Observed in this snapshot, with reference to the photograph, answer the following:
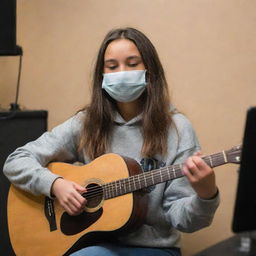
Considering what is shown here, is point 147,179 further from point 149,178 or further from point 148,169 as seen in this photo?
point 148,169

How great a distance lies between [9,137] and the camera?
1.79 metres

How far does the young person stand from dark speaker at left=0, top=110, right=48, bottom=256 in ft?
0.81

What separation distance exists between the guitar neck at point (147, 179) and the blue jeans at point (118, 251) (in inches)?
6.1

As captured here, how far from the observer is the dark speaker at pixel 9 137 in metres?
1.77

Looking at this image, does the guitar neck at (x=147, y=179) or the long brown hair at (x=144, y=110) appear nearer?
the guitar neck at (x=147, y=179)

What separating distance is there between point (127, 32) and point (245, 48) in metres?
0.49

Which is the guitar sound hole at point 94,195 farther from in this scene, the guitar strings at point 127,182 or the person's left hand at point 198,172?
the person's left hand at point 198,172

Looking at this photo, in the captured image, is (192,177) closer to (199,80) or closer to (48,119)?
(199,80)

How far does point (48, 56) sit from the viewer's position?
2012mm

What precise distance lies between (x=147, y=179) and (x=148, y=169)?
114mm

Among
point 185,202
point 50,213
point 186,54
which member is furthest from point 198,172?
point 186,54

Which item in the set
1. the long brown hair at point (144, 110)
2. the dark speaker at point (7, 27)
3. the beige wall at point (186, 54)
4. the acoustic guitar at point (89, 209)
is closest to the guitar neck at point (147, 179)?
the acoustic guitar at point (89, 209)

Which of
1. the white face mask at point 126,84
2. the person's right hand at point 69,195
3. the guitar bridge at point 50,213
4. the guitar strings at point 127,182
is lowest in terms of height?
the guitar bridge at point 50,213

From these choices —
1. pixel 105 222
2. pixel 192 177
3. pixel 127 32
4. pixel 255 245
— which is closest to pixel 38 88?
pixel 127 32
